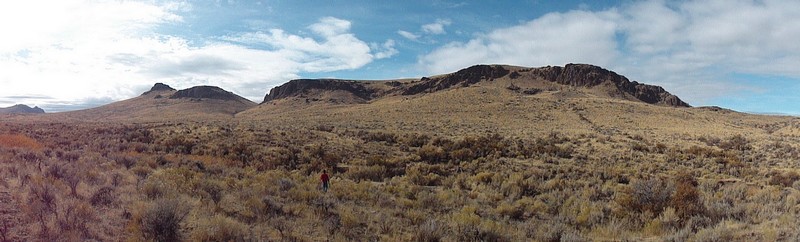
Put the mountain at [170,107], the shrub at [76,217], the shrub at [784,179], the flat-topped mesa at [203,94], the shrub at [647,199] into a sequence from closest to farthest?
the shrub at [76,217]
the shrub at [647,199]
the shrub at [784,179]
the mountain at [170,107]
the flat-topped mesa at [203,94]

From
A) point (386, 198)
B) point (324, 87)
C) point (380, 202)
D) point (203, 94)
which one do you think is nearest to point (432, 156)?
point (386, 198)

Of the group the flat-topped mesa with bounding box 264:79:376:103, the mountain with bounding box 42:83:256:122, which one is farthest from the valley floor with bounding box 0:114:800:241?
the flat-topped mesa with bounding box 264:79:376:103

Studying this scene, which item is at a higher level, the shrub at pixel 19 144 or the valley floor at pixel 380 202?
the shrub at pixel 19 144

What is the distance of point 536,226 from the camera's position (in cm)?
894

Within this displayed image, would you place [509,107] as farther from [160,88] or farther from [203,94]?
[160,88]

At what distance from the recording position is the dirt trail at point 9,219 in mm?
5637

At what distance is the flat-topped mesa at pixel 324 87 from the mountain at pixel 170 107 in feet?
62.4

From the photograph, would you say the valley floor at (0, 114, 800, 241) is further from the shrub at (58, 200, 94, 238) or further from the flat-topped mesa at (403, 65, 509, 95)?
the flat-topped mesa at (403, 65, 509, 95)

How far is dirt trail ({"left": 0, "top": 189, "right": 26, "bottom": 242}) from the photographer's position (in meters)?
5.64

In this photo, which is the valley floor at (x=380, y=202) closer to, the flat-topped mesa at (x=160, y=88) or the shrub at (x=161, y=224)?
the shrub at (x=161, y=224)

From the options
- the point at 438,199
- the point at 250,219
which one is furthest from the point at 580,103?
the point at 250,219

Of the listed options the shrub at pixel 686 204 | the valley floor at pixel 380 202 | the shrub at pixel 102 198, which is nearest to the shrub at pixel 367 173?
the valley floor at pixel 380 202

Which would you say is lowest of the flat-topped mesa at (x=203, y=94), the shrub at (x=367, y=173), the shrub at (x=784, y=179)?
the shrub at (x=367, y=173)

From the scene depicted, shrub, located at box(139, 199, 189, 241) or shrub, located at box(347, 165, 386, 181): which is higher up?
shrub, located at box(139, 199, 189, 241)
